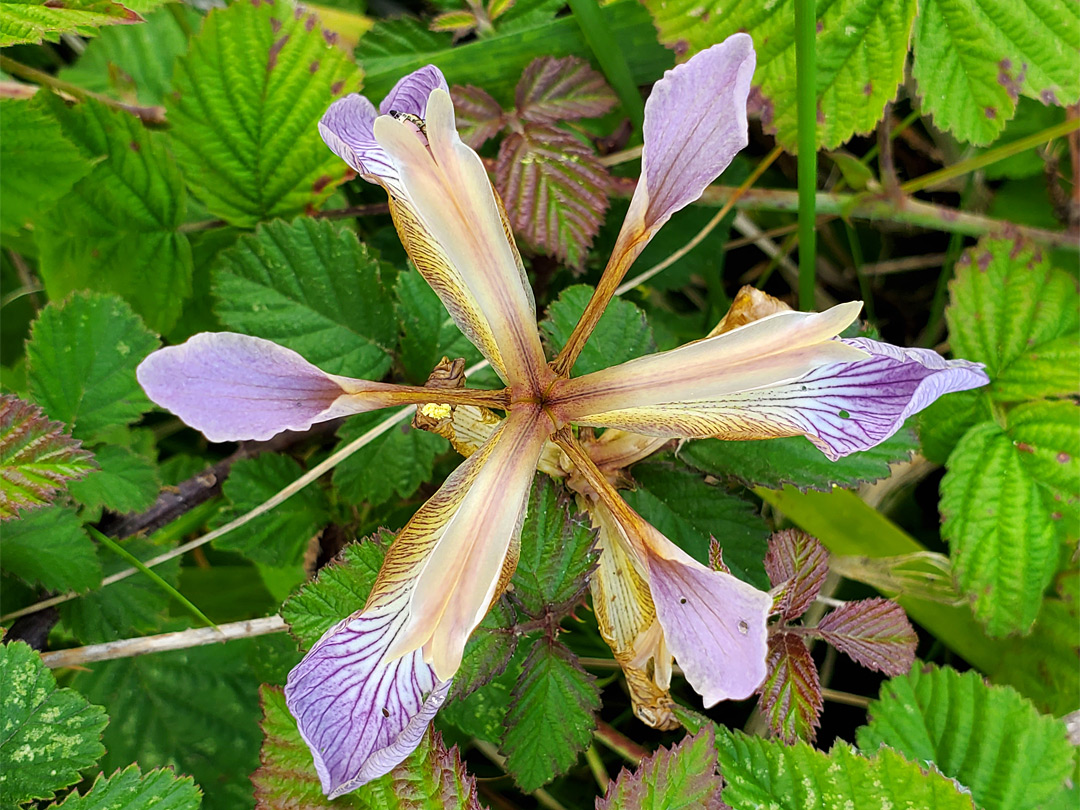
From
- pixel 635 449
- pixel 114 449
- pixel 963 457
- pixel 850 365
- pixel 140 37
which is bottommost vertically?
pixel 963 457

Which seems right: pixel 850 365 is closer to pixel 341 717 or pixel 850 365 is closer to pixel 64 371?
pixel 341 717

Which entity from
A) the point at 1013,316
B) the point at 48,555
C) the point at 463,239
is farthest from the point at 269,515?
the point at 1013,316

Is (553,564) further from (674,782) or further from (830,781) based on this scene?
(830,781)

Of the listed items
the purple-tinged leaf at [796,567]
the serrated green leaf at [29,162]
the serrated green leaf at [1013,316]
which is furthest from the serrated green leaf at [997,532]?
the serrated green leaf at [29,162]

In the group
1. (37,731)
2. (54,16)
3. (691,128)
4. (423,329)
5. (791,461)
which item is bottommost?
(791,461)

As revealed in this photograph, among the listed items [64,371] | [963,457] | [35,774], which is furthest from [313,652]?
[963,457]

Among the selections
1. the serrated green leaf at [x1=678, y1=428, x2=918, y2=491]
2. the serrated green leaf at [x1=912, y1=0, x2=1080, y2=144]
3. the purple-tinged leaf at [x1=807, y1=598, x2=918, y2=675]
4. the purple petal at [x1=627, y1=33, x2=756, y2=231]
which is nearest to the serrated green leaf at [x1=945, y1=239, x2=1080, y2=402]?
the serrated green leaf at [x1=912, y1=0, x2=1080, y2=144]
